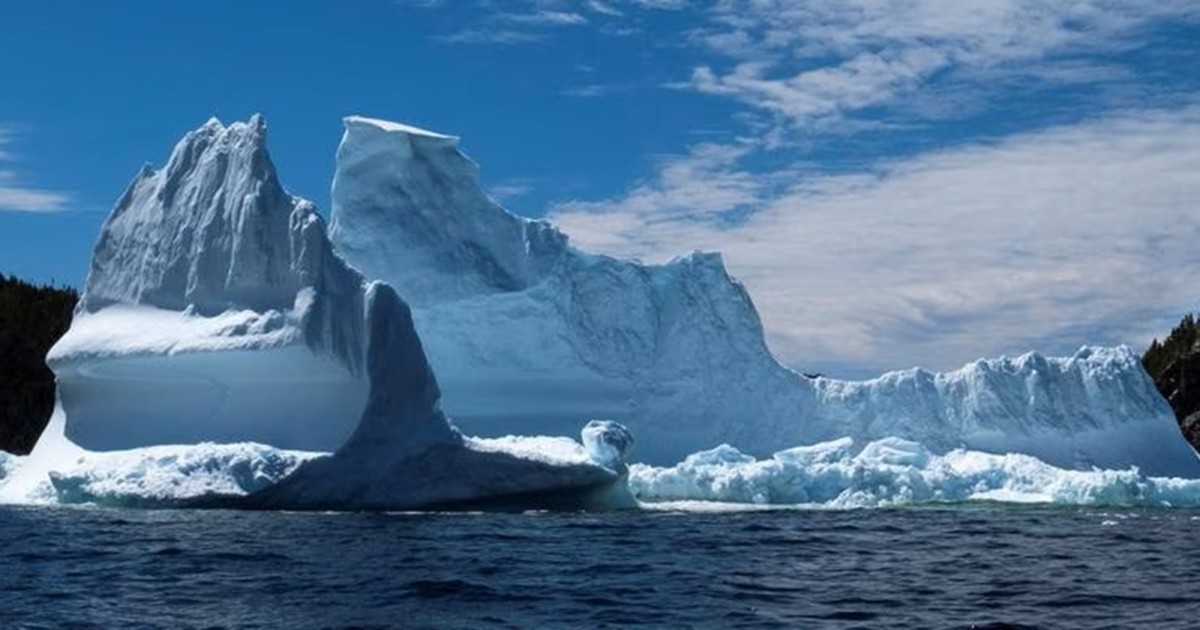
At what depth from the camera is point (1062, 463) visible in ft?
116

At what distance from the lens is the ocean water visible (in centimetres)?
1298

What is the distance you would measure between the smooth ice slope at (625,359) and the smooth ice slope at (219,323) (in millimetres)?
5549

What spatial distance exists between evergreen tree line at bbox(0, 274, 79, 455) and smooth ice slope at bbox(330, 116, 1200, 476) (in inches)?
742

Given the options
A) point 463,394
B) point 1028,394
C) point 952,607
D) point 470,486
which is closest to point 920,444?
point 1028,394

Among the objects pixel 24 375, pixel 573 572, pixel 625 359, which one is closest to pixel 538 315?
pixel 625 359

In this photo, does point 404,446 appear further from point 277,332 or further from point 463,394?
point 463,394

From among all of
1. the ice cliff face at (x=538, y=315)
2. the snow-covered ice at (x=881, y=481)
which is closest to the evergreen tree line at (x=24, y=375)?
the ice cliff face at (x=538, y=315)

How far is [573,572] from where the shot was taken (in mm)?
16016

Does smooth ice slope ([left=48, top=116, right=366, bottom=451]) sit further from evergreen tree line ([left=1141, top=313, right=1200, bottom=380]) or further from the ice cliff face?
evergreen tree line ([left=1141, top=313, right=1200, bottom=380])

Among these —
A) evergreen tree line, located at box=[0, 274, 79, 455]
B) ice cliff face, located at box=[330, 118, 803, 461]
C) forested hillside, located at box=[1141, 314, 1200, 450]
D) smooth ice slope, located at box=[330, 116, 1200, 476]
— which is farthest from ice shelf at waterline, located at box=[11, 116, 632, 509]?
forested hillside, located at box=[1141, 314, 1200, 450]

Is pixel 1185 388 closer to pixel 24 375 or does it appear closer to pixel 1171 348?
pixel 1171 348

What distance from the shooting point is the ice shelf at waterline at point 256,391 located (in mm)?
23500

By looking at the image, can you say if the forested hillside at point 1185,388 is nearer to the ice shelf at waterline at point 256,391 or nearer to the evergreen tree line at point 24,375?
the ice shelf at waterline at point 256,391

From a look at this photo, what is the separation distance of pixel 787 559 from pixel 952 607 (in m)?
4.23
